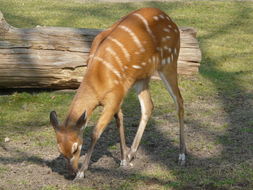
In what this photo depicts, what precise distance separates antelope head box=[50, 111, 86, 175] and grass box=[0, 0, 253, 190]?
35 centimetres

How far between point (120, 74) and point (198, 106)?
2954 millimetres

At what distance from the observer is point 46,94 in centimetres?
959

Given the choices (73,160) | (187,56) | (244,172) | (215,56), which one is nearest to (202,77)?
(187,56)

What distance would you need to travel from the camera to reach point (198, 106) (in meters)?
9.12

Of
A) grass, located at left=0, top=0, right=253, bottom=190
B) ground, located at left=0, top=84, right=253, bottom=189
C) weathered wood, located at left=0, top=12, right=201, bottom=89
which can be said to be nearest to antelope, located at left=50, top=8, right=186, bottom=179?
ground, located at left=0, top=84, right=253, bottom=189

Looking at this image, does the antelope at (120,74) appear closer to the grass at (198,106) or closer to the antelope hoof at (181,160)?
the antelope hoof at (181,160)

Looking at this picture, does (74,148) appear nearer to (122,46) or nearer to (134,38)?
(122,46)

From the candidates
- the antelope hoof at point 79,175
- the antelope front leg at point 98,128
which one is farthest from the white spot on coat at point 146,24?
the antelope hoof at point 79,175

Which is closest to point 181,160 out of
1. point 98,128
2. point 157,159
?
point 157,159

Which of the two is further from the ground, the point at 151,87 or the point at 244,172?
the point at 244,172

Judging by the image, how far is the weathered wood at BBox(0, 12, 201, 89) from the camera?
9148mm

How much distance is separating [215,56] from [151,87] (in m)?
2.33

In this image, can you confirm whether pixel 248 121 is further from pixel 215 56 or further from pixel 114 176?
pixel 215 56

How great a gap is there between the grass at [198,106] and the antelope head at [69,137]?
35cm
